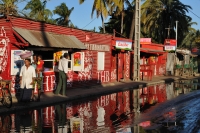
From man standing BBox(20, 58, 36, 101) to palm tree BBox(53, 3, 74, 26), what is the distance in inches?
1731

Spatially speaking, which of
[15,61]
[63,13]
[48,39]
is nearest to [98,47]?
[48,39]

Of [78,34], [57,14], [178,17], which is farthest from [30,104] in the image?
[57,14]

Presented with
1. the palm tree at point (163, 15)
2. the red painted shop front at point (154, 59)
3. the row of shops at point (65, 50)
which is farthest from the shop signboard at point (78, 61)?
the palm tree at point (163, 15)

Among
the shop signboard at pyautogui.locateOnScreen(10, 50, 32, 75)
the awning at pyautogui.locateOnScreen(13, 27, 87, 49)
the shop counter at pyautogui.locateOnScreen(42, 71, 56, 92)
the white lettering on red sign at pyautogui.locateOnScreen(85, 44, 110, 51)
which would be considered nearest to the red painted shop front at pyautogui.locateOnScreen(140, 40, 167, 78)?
the white lettering on red sign at pyautogui.locateOnScreen(85, 44, 110, 51)

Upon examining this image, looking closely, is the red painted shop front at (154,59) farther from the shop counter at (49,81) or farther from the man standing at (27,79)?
the man standing at (27,79)

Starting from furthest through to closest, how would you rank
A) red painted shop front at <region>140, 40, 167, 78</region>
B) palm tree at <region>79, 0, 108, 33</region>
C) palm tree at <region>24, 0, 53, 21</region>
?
palm tree at <region>24, 0, 53, 21</region>
palm tree at <region>79, 0, 108, 33</region>
red painted shop front at <region>140, 40, 167, 78</region>

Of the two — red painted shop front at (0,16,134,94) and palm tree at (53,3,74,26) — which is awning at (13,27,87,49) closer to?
red painted shop front at (0,16,134,94)

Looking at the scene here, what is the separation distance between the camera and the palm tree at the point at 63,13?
55875 mm

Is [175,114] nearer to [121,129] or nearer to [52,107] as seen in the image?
[121,129]

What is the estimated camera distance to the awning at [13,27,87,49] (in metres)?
14.9

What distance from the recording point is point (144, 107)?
1276 cm

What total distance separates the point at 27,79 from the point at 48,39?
14.6 feet

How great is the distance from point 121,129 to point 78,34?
482 inches

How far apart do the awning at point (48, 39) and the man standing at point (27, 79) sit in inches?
95.1
